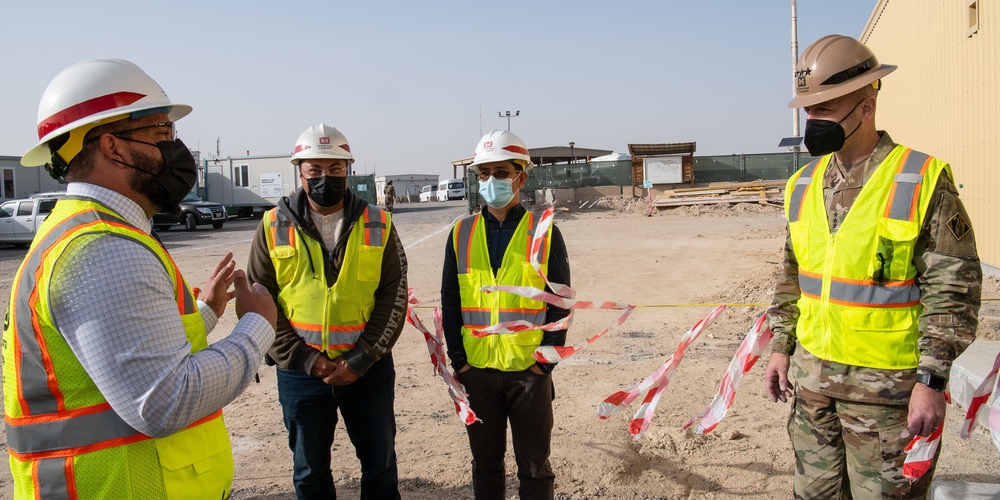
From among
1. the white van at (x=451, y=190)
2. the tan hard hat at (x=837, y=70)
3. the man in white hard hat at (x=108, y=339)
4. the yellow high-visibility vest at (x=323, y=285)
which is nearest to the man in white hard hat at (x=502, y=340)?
the yellow high-visibility vest at (x=323, y=285)

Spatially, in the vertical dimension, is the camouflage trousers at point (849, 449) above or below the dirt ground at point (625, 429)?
above

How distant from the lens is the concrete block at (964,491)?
3279 mm

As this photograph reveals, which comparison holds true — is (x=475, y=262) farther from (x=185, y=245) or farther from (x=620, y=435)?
(x=185, y=245)

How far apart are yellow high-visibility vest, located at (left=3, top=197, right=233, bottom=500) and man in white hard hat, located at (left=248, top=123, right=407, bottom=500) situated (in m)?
1.56

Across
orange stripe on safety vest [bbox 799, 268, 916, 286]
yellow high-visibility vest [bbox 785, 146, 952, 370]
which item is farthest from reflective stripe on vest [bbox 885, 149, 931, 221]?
orange stripe on safety vest [bbox 799, 268, 916, 286]

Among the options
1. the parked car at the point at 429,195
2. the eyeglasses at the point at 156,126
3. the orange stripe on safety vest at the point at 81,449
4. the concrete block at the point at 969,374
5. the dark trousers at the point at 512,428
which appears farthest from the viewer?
the parked car at the point at 429,195

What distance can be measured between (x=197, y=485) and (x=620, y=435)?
3.41 meters

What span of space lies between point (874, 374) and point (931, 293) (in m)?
0.38

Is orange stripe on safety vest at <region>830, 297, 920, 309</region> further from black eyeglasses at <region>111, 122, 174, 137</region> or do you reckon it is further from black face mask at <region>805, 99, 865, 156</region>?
black eyeglasses at <region>111, 122, 174, 137</region>

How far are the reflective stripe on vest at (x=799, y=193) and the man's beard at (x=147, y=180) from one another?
2533 mm

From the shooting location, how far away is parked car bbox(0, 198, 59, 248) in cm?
2073

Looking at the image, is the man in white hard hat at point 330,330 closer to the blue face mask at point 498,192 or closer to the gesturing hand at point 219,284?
the blue face mask at point 498,192

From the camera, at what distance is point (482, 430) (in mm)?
3609

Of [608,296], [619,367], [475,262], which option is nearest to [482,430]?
[475,262]
